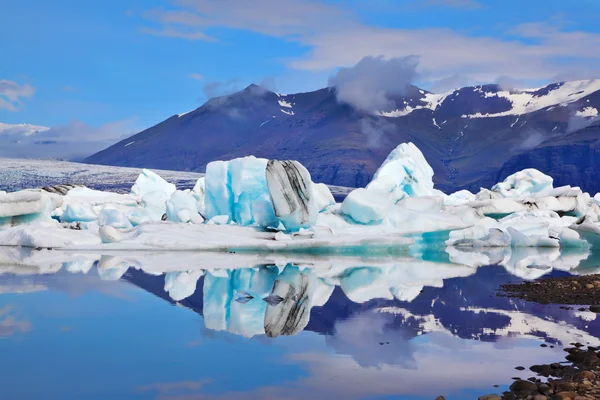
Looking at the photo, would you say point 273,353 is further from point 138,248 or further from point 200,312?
point 138,248

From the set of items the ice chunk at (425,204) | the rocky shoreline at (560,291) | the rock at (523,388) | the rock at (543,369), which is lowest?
the rocky shoreline at (560,291)

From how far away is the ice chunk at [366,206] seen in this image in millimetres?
20500

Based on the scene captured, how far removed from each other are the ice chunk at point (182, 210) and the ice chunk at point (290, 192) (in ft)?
15.0

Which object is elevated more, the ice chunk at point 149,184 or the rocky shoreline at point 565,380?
the ice chunk at point 149,184

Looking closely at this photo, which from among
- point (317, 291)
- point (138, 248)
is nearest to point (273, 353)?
point (317, 291)

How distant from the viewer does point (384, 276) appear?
46.8ft

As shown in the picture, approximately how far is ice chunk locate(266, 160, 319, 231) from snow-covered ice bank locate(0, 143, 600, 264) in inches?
1.0

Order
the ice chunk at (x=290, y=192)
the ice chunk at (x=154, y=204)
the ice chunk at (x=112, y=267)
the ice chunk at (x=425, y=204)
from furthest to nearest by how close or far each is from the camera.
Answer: the ice chunk at (x=154, y=204) → the ice chunk at (x=425, y=204) → the ice chunk at (x=290, y=192) → the ice chunk at (x=112, y=267)

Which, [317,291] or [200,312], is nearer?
[200,312]

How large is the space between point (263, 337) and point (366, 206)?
513 inches

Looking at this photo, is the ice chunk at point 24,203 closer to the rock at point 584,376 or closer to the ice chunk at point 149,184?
the ice chunk at point 149,184

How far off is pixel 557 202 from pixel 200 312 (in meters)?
23.5

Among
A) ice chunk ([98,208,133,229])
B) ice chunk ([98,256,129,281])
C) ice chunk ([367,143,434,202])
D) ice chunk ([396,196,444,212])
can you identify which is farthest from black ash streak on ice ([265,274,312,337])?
ice chunk ([367,143,434,202])

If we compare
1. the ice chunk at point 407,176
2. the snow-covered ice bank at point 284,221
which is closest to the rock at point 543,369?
the snow-covered ice bank at point 284,221
